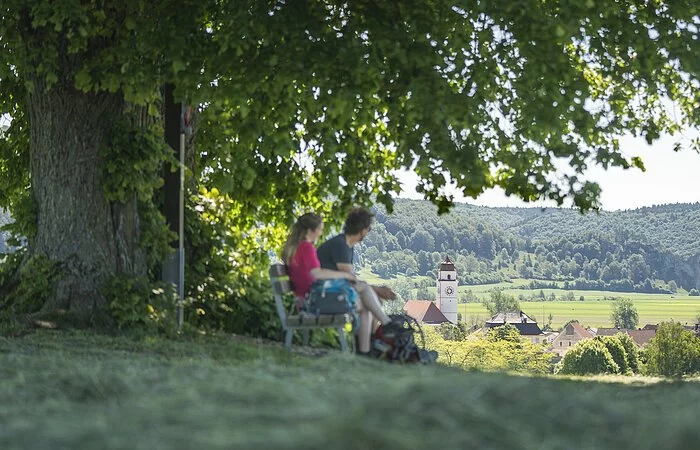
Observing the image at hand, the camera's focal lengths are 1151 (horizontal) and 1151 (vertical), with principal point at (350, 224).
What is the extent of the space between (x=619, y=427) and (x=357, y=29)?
27.4ft

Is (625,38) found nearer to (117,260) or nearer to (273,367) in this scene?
(117,260)

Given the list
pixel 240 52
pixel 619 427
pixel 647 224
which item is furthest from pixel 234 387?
pixel 647 224

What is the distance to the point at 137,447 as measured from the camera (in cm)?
434

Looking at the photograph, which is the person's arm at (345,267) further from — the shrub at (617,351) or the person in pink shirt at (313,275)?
the shrub at (617,351)

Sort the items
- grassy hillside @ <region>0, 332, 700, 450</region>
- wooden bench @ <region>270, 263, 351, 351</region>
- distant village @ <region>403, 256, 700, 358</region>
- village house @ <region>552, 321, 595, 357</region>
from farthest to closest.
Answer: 1. village house @ <region>552, 321, 595, 357</region>
2. distant village @ <region>403, 256, 700, 358</region>
3. wooden bench @ <region>270, 263, 351, 351</region>
4. grassy hillside @ <region>0, 332, 700, 450</region>

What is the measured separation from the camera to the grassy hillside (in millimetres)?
4402

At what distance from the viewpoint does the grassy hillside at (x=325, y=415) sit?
14.4 feet

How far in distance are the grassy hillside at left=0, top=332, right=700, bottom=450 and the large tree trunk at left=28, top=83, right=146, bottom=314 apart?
6.72m

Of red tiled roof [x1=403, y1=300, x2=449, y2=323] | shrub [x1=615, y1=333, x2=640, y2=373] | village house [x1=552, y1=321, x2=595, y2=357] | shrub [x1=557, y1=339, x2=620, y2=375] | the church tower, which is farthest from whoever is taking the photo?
the church tower

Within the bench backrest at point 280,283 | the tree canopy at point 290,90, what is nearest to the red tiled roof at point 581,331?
the tree canopy at point 290,90

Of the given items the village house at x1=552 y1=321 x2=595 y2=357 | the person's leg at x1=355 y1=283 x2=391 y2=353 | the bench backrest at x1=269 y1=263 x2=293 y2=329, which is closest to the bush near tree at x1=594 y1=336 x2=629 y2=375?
the village house at x1=552 y1=321 x2=595 y2=357

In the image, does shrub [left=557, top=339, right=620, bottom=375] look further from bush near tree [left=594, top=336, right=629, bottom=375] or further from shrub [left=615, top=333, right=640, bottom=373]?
shrub [left=615, top=333, right=640, bottom=373]

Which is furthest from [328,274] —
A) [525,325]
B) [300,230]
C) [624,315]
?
[624,315]

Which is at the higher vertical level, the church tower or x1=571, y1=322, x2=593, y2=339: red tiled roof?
the church tower
